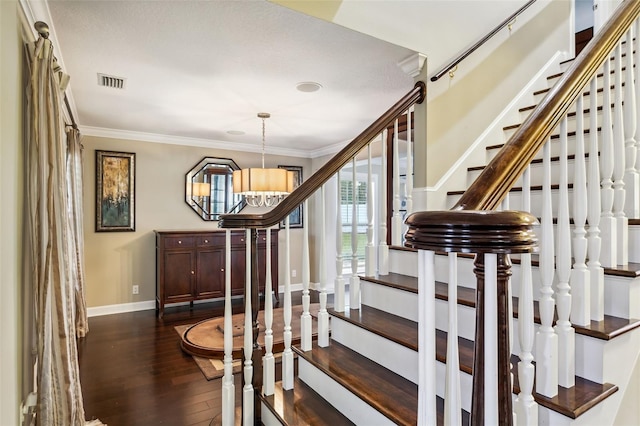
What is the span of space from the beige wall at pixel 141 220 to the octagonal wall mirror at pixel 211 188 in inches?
3.4

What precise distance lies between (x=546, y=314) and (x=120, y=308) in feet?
16.5

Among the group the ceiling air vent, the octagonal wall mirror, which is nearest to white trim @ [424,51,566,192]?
the ceiling air vent

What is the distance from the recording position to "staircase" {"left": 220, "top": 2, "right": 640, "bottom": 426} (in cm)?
73

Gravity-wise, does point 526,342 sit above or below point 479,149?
below

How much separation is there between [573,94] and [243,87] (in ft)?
8.51

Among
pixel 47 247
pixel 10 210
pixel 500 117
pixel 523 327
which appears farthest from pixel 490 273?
pixel 500 117

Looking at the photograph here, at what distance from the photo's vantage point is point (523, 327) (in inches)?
39.9

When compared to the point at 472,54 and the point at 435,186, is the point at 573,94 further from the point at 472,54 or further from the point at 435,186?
the point at 472,54

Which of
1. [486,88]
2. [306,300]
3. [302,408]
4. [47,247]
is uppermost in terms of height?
[486,88]

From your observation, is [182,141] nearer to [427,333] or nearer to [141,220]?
[141,220]

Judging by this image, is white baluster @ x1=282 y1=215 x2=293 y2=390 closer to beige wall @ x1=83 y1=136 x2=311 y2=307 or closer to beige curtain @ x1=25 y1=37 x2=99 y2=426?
beige curtain @ x1=25 y1=37 x2=99 y2=426

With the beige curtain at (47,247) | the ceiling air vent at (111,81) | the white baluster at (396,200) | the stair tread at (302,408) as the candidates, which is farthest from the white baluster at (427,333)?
the ceiling air vent at (111,81)

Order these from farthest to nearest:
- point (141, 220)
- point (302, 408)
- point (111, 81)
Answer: point (141, 220), point (111, 81), point (302, 408)

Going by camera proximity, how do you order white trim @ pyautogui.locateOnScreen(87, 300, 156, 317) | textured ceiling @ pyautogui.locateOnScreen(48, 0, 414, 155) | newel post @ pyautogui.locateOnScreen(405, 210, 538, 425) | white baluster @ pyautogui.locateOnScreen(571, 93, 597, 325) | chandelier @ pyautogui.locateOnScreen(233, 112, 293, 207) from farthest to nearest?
white trim @ pyautogui.locateOnScreen(87, 300, 156, 317) → chandelier @ pyautogui.locateOnScreen(233, 112, 293, 207) → textured ceiling @ pyautogui.locateOnScreen(48, 0, 414, 155) → white baluster @ pyautogui.locateOnScreen(571, 93, 597, 325) → newel post @ pyautogui.locateOnScreen(405, 210, 538, 425)
